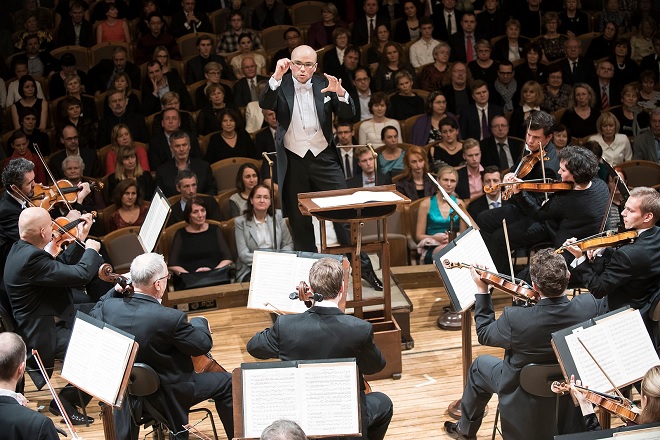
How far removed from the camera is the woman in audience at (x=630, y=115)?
9000mm

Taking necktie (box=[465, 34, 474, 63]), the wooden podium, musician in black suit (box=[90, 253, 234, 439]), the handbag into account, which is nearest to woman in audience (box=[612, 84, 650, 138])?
necktie (box=[465, 34, 474, 63])

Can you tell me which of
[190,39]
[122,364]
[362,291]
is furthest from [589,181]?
[190,39]

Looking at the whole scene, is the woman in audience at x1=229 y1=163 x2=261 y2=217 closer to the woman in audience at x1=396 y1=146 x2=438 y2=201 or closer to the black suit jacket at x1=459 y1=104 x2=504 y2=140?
the woman in audience at x1=396 y1=146 x2=438 y2=201

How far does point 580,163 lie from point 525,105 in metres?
3.34

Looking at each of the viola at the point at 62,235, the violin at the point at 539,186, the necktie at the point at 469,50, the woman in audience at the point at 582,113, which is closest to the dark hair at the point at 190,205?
the viola at the point at 62,235

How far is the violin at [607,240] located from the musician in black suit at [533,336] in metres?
0.79

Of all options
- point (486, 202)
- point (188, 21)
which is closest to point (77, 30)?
point (188, 21)

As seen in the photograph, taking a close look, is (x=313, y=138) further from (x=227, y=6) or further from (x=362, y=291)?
(x=227, y=6)

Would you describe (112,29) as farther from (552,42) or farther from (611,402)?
(611,402)

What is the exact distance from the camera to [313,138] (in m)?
6.10

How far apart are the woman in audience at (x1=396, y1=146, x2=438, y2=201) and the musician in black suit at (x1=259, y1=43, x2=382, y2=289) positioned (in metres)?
1.48

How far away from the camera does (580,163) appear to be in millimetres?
5754

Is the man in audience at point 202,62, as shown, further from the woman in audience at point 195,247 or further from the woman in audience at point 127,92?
the woman in audience at point 195,247

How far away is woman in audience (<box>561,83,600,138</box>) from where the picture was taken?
345 inches
